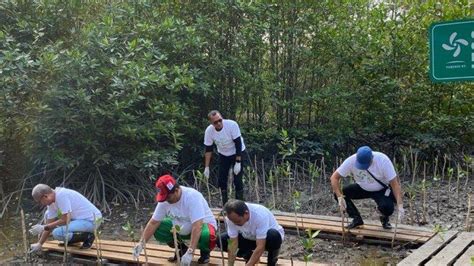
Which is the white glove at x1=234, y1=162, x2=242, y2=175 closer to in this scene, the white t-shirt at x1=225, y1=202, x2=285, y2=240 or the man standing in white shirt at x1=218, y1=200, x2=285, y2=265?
the man standing in white shirt at x1=218, y1=200, x2=285, y2=265

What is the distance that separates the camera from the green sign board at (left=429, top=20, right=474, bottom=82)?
8.84 feet

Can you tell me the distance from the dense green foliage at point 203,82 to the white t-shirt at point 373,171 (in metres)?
2.93

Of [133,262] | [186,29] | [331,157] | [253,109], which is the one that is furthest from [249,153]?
[133,262]

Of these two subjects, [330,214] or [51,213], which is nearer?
[51,213]

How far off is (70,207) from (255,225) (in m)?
2.09

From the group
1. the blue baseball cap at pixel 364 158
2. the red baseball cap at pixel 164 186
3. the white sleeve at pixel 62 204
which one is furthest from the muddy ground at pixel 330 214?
the red baseball cap at pixel 164 186

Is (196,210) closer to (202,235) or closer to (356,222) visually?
(202,235)

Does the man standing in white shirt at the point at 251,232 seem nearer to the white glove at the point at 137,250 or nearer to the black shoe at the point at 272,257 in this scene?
the black shoe at the point at 272,257

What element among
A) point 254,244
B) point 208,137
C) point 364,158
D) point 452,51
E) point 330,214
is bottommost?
point 330,214

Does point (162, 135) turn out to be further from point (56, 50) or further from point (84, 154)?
point (56, 50)

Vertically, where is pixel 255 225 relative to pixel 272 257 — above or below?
above

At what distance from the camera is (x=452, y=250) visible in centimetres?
512

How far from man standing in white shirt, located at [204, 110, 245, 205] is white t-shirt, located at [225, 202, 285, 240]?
251cm

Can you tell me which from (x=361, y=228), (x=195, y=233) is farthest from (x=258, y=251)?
(x=361, y=228)
